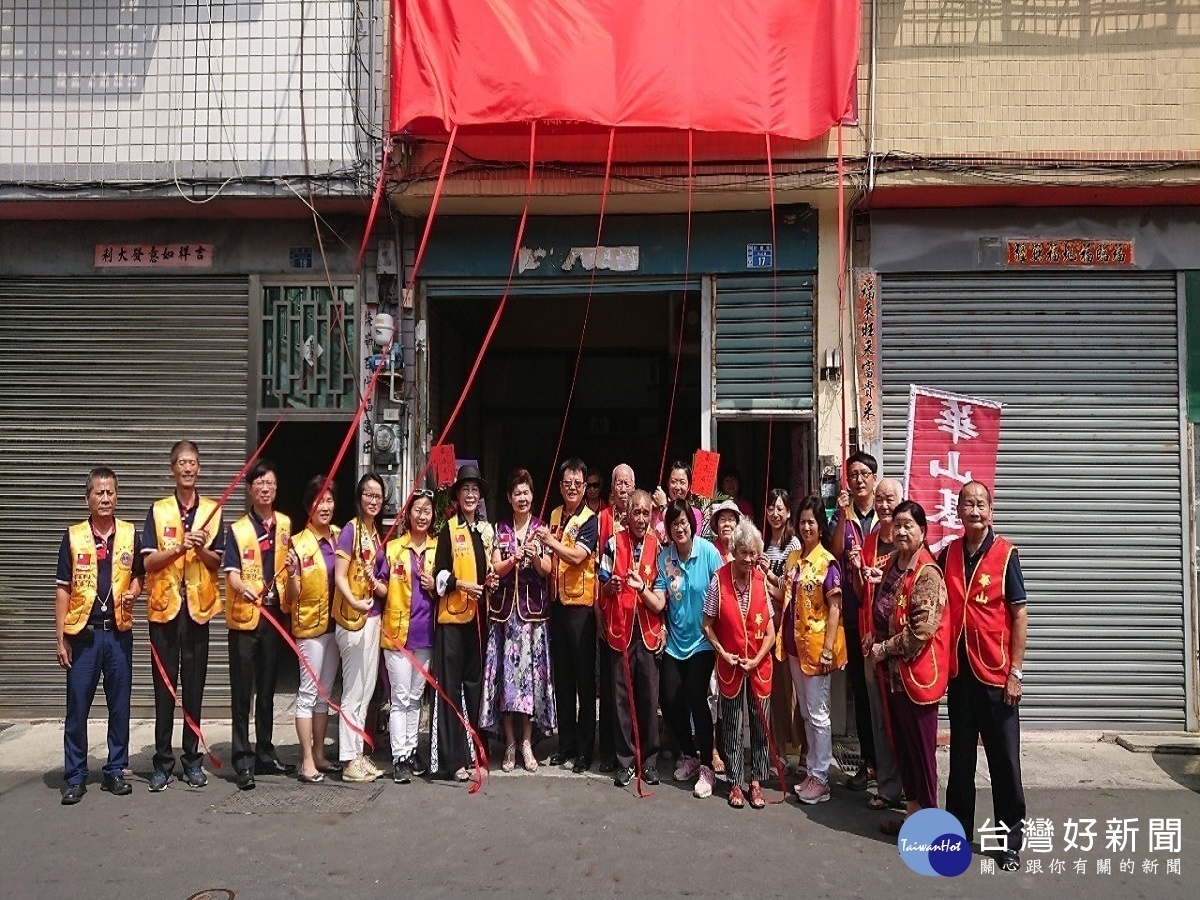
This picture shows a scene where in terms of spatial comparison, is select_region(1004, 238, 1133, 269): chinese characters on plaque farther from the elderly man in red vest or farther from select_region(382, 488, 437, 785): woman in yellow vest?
select_region(382, 488, 437, 785): woman in yellow vest

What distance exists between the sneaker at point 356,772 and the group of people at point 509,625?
1 centimetres

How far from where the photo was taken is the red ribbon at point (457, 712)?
539cm

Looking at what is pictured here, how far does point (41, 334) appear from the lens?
726 centimetres

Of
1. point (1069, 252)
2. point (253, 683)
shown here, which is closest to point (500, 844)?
point (253, 683)

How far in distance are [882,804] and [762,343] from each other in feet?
11.6

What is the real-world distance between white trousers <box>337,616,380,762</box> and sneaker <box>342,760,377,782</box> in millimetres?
45

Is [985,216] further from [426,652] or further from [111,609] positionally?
[111,609]

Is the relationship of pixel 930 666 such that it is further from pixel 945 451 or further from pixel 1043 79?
pixel 1043 79

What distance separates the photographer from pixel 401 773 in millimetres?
5449

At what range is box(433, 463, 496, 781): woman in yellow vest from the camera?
550cm

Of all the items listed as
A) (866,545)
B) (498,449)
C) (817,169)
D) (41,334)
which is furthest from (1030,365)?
(41,334)

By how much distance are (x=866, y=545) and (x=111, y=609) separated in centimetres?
447

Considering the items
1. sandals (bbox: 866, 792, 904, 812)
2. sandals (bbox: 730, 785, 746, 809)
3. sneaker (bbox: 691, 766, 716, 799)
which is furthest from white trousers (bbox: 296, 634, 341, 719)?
sandals (bbox: 866, 792, 904, 812)

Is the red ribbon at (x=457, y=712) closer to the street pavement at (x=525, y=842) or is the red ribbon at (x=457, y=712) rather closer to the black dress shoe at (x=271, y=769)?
the street pavement at (x=525, y=842)
